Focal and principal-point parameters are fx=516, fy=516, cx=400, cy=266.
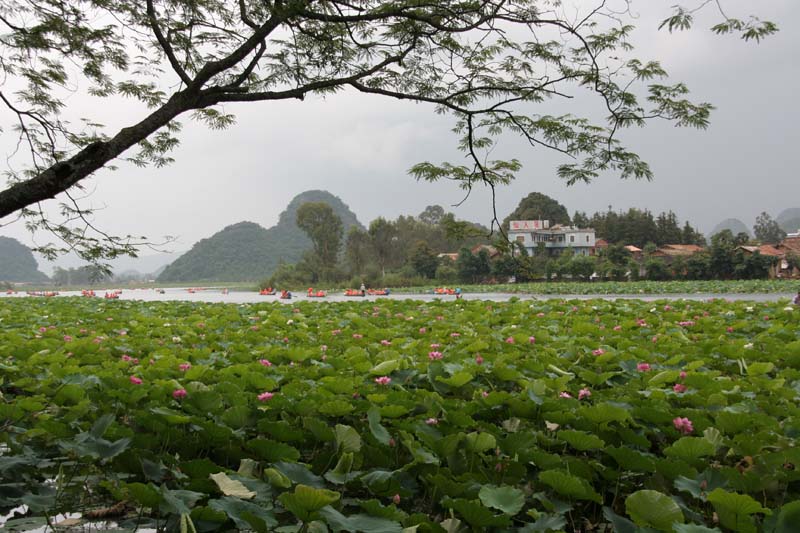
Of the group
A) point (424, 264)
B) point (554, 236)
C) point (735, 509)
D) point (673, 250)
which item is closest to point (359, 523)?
point (735, 509)

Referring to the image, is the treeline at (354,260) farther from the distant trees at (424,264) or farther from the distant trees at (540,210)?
the distant trees at (540,210)

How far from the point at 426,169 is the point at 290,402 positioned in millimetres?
2233

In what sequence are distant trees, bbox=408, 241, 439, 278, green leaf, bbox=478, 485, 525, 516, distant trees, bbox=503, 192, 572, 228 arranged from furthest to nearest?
distant trees, bbox=503, 192, 572, 228
distant trees, bbox=408, 241, 439, 278
green leaf, bbox=478, 485, 525, 516

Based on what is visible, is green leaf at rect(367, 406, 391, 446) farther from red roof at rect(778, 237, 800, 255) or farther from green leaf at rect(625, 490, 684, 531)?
red roof at rect(778, 237, 800, 255)

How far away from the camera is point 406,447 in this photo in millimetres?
1775

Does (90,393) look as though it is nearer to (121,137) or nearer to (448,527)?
(121,137)

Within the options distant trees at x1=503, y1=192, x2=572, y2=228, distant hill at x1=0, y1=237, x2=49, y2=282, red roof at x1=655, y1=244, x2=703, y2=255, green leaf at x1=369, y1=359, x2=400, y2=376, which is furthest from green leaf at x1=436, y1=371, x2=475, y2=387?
distant hill at x1=0, y1=237, x2=49, y2=282

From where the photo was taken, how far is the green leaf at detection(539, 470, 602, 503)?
1320 mm

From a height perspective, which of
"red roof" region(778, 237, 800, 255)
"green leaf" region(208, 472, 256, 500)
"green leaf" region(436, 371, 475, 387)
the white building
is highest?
the white building

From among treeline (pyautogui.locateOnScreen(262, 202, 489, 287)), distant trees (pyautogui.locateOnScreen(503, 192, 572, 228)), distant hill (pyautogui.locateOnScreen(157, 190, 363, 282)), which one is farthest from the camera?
distant hill (pyautogui.locateOnScreen(157, 190, 363, 282))

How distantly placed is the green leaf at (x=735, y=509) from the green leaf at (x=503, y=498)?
439 millimetres

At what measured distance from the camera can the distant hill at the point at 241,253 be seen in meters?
55.4

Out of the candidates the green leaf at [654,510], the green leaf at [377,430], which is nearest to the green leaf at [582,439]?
the green leaf at [654,510]

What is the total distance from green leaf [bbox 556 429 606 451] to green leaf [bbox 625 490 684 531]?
290 mm
